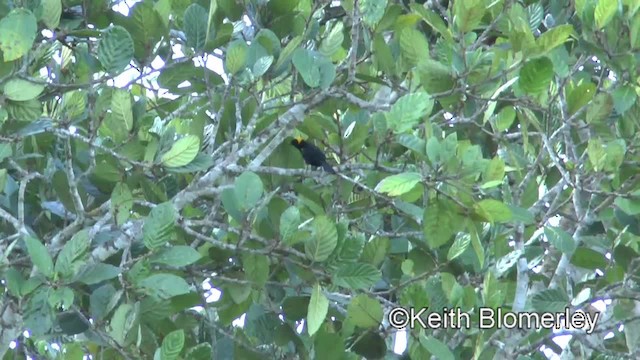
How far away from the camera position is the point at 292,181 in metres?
3.64

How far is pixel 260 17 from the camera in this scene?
3.62 metres

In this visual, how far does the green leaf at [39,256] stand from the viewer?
2.80 m

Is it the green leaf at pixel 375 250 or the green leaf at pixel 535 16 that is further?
the green leaf at pixel 535 16

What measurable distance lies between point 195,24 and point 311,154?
0.60 m

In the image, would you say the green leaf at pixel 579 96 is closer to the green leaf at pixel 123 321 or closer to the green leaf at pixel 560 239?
the green leaf at pixel 560 239

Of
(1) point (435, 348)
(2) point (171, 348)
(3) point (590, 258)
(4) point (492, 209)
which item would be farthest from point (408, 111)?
(3) point (590, 258)

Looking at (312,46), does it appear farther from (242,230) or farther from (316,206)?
(242,230)

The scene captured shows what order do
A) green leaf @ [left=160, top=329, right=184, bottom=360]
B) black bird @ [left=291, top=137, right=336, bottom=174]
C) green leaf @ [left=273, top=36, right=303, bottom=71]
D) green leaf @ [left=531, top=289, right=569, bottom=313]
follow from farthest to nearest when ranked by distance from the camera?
green leaf @ [left=531, top=289, right=569, bottom=313]
black bird @ [left=291, top=137, right=336, bottom=174]
green leaf @ [left=273, top=36, right=303, bottom=71]
green leaf @ [left=160, top=329, right=184, bottom=360]

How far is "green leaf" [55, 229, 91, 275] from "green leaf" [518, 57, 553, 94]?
1.39m

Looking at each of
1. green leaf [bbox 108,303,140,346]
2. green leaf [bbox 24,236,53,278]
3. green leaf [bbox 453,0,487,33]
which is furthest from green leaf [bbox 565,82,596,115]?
green leaf [bbox 24,236,53,278]

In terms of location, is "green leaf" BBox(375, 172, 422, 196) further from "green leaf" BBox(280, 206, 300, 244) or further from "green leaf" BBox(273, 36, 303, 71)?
"green leaf" BBox(273, 36, 303, 71)

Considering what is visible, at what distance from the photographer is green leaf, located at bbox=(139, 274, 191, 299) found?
9.71ft


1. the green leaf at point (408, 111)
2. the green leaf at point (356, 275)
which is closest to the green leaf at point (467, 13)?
the green leaf at point (408, 111)

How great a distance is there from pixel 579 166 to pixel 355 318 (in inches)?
40.5
